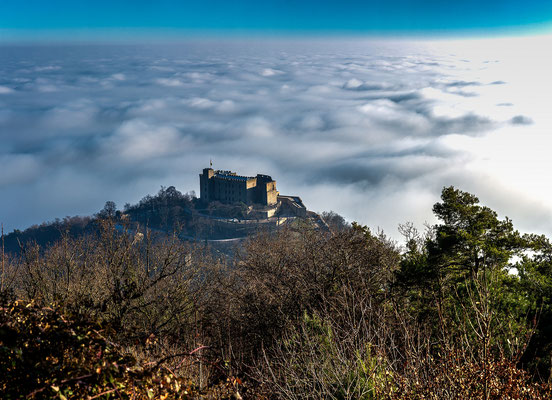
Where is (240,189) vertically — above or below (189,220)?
above

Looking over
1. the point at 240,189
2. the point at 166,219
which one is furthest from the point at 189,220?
the point at 240,189

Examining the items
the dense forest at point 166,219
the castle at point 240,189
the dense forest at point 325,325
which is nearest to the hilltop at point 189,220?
the dense forest at point 166,219

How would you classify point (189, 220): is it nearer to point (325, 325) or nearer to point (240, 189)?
point (240, 189)

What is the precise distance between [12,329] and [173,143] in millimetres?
181115

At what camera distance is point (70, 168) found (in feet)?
510

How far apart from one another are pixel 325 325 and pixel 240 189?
53.5 m

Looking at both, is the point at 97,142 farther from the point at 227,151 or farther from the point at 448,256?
the point at 448,256

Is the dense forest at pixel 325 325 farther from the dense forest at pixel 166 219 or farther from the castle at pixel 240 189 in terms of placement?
the castle at pixel 240 189

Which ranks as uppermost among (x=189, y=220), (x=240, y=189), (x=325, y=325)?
(x=325, y=325)

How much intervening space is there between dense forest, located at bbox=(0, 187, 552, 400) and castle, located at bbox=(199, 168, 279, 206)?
4346 centimetres

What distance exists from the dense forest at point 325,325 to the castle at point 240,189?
143ft

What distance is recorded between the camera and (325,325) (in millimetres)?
8117

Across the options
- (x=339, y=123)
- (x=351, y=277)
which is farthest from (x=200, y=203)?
(x=339, y=123)

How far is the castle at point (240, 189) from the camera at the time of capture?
6081 centimetres
